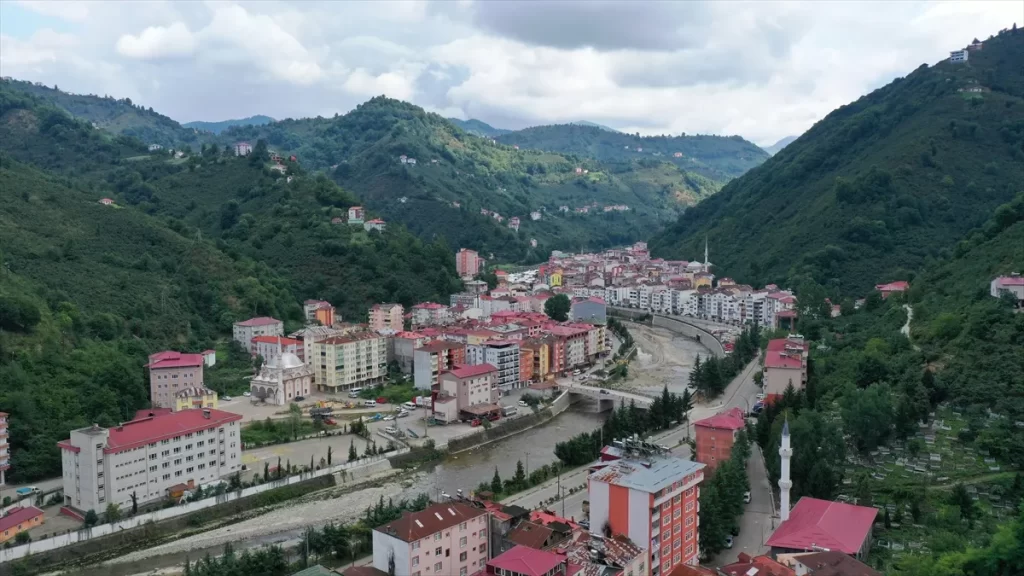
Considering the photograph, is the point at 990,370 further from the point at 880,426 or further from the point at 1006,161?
the point at 1006,161

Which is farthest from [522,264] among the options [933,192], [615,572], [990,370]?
[615,572]

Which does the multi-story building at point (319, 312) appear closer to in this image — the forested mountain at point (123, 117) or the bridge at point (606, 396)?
the bridge at point (606, 396)

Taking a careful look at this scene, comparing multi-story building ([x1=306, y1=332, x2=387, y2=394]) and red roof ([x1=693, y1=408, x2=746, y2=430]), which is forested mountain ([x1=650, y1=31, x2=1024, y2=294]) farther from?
multi-story building ([x1=306, y1=332, x2=387, y2=394])

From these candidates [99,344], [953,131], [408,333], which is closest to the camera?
[99,344]

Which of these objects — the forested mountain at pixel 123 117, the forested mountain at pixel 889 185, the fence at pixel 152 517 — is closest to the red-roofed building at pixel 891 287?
the forested mountain at pixel 889 185

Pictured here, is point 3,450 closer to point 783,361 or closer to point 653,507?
point 653,507

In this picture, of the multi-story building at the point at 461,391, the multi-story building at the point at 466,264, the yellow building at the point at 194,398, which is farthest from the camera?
the multi-story building at the point at 466,264
